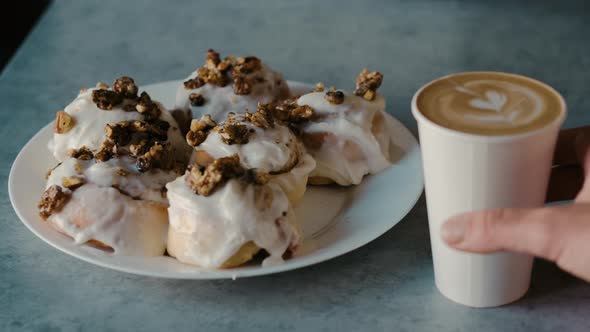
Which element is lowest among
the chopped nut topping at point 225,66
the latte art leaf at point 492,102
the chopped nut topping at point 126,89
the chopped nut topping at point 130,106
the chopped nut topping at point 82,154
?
the chopped nut topping at point 225,66

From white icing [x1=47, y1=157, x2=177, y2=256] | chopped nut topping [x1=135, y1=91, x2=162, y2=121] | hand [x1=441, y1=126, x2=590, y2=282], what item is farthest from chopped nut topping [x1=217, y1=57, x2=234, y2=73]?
hand [x1=441, y1=126, x2=590, y2=282]

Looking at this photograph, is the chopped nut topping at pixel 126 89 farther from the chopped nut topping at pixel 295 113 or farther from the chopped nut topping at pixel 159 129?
the chopped nut topping at pixel 295 113

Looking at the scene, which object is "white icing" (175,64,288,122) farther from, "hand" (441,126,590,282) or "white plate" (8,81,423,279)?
"hand" (441,126,590,282)

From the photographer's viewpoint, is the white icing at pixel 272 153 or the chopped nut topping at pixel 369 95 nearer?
the white icing at pixel 272 153

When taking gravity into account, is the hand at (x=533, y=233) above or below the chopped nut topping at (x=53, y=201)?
above

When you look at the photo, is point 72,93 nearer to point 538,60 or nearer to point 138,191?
point 138,191

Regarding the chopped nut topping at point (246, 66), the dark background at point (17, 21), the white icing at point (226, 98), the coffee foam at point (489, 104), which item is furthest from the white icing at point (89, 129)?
the dark background at point (17, 21)
